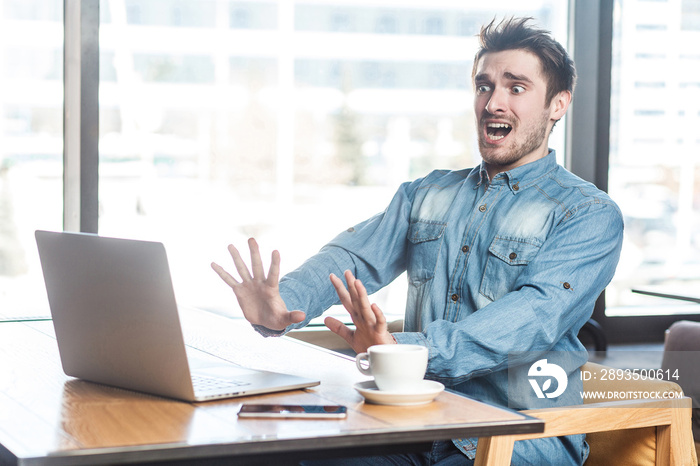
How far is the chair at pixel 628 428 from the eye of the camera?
124 cm

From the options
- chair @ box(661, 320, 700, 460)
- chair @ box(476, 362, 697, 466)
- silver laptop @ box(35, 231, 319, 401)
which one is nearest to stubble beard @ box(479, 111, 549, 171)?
chair @ box(476, 362, 697, 466)

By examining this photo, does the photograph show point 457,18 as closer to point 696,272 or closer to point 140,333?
point 696,272

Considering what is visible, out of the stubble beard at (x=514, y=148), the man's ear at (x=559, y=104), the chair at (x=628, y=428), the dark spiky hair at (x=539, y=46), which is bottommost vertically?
the chair at (x=628, y=428)

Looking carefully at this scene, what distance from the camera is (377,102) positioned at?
124 inches

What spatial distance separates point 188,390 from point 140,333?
11 centimetres

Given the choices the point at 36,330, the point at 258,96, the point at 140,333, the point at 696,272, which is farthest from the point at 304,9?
the point at 140,333

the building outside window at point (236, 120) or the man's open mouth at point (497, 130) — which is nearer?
the man's open mouth at point (497, 130)

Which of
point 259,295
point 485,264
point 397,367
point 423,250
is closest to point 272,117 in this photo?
point 423,250

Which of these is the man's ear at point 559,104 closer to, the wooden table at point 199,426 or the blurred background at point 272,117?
the wooden table at point 199,426

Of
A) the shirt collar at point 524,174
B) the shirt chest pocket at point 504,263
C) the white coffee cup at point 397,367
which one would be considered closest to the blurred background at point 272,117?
the shirt collar at point 524,174

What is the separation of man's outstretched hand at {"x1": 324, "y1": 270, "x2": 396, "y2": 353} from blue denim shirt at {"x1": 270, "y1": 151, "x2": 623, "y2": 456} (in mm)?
86

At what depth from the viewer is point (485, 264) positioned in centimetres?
170

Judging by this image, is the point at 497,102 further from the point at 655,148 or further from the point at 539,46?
the point at 655,148

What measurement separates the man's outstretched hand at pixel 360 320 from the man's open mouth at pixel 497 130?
68 centimetres
